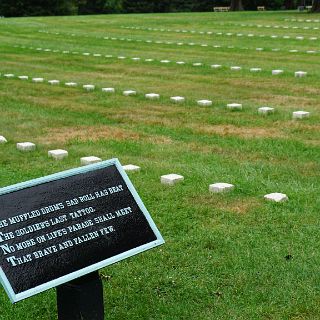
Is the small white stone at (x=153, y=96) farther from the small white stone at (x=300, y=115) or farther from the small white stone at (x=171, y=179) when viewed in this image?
the small white stone at (x=171, y=179)

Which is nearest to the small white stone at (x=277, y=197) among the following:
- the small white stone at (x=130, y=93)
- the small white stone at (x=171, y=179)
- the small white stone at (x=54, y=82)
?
the small white stone at (x=171, y=179)

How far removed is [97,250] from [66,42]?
21329mm

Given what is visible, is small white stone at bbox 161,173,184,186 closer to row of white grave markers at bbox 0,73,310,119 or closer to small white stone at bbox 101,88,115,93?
row of white grave markers at bbox 0,73,310,119

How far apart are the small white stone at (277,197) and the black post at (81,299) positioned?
2.67m

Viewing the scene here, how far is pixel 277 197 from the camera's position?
636 cm

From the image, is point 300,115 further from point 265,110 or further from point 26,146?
point 26,146

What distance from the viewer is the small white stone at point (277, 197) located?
20.8 ft

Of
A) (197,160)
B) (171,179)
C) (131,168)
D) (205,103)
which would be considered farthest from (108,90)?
(171,179)

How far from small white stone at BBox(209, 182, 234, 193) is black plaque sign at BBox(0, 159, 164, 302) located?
246 cm

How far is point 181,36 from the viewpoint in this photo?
26.0 meters

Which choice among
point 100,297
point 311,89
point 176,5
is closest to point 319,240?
point 100,297

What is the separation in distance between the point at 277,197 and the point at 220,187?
56 cm

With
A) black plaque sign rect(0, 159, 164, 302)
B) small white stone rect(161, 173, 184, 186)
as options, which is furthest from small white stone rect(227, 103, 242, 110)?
black plaque sign rect(0, 159, 164, 302)

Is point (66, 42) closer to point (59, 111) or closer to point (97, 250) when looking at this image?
point (59, 111)
